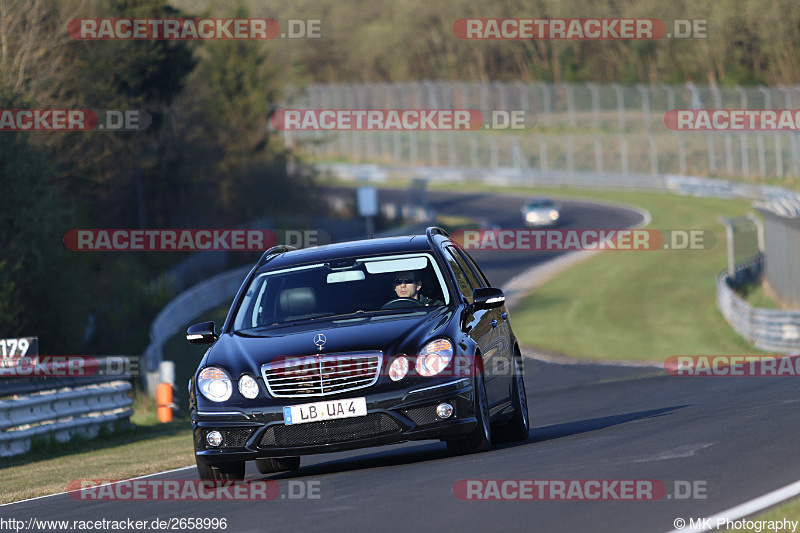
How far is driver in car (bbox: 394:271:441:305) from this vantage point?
34.3ft

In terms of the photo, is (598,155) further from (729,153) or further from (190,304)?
(190,304)

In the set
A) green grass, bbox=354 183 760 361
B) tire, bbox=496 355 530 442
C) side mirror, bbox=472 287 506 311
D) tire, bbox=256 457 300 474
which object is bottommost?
green grass, bbox=354 183 760 361

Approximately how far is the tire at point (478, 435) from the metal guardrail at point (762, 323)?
61.8ft

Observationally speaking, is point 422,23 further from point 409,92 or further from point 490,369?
point 490,369

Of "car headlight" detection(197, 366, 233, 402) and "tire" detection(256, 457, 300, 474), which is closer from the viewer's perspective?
"car headlight" detection(197, 366, 233, 402)

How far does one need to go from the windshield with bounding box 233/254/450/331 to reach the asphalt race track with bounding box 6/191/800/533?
1.24 meters

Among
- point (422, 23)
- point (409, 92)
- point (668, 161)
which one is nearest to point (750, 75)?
point (668, 161)

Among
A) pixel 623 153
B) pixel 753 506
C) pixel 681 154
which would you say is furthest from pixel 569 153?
pixel 753 506

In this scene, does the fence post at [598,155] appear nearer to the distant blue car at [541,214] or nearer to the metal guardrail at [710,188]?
the metal guardrail at [710,188]

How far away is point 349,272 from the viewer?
10625 millimetres

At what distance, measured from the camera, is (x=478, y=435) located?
9.71 metres

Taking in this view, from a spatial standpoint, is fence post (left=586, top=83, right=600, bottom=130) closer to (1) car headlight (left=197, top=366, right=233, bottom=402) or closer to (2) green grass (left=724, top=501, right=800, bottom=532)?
(1) car headlight (left=197, top=366, right=233, bottom=402)

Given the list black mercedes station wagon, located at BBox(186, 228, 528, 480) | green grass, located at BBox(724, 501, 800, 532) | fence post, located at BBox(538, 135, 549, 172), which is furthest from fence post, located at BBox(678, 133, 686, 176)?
green grass, located at BBox(724, 501, 800, 532)

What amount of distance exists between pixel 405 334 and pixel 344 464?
→ 191cm
